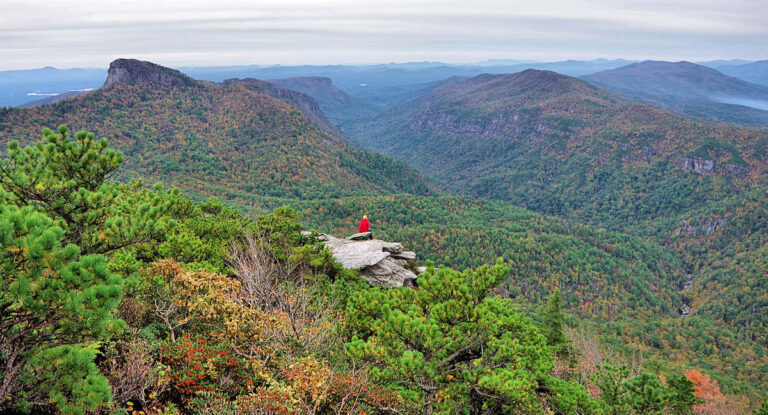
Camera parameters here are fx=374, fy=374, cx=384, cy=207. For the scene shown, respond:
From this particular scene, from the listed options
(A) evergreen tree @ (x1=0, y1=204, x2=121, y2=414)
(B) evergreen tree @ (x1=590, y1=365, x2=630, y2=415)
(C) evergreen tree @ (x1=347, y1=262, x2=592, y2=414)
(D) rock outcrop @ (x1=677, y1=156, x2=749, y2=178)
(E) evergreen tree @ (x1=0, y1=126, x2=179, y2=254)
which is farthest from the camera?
(D) rock outcrop @ (x1=677, y1=156, x2=749, y2=178)

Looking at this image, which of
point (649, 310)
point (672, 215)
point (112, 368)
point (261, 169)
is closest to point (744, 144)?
point (672, 215)

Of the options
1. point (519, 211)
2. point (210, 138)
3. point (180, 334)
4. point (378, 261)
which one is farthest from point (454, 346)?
point (210, 138)

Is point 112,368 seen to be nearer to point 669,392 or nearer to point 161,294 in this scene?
point 161,294

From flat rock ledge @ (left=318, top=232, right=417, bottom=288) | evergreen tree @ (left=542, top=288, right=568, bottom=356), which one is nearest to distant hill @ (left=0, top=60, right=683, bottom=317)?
evergreen tree @ (left=542, top=288, right=568, bottom=356)

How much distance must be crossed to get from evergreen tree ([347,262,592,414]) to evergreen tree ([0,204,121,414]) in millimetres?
6354

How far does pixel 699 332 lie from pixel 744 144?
155 meters

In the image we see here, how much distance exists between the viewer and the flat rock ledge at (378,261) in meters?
26.0

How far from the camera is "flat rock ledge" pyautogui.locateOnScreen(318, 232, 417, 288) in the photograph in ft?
85.2

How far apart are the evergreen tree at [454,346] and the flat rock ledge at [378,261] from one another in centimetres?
1119

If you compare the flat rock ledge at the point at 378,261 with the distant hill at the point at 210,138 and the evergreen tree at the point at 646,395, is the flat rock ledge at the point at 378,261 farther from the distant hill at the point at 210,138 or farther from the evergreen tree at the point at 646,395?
the distant hill at the point at 210,138

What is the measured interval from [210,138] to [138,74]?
179 feet

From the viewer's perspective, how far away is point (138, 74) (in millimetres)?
173750

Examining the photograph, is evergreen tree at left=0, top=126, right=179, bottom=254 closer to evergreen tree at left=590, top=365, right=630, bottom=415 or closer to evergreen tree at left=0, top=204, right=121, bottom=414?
evergreen tree at left=0, top=204, right=121, bottom=414

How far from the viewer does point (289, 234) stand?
2595 centimetres
